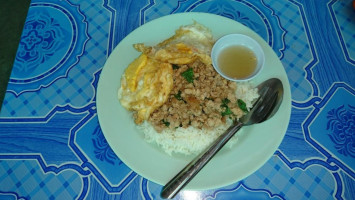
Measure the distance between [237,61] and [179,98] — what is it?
0.70 meters

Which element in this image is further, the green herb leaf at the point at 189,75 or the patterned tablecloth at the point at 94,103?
the green herb leaf at the point at 189,75

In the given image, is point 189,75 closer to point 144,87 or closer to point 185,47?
point 185,47

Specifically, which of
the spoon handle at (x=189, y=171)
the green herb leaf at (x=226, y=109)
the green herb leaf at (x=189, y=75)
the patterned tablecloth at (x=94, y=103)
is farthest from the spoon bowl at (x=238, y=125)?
the green herb leaf at (x=189, y=75)

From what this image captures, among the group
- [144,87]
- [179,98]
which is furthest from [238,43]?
[144,87]

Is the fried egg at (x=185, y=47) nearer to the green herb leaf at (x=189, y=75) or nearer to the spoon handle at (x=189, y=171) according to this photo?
the green herb leaf at (x=189, y=75)

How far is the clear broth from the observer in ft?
8.46

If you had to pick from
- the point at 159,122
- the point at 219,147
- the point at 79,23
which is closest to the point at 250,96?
the point at 219,147

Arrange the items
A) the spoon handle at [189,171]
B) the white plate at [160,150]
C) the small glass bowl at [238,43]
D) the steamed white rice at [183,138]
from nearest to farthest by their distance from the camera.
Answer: the spoon handle at [189,171] → the white plate at [160,150] → the steamed white rice at [183,138] → the small glass bowl at [238,43]

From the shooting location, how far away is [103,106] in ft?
7.67

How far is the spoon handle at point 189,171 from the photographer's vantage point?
1.97 metres

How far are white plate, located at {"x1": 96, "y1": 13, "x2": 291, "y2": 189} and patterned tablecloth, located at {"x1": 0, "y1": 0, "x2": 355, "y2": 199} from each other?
0.34 m

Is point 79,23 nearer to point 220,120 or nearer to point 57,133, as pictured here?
point 57,133

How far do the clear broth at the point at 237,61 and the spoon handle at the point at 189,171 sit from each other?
0.70m

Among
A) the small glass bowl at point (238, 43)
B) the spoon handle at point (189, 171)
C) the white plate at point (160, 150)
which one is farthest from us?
the small glass bowl at point (238, 43)
